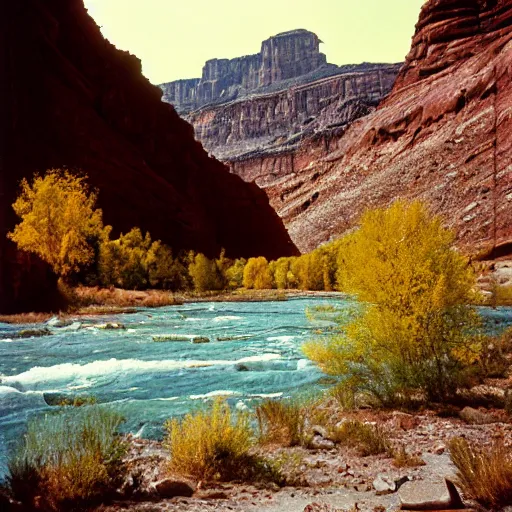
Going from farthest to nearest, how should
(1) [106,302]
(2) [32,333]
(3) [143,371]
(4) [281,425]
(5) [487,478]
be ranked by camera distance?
(1) [106,302], (2) [32,333], (3) [143,371], (4) [281,425], (5) [487,478]

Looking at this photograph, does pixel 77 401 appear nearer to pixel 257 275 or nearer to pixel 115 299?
pixel 115 299

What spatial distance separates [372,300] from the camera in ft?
33.1

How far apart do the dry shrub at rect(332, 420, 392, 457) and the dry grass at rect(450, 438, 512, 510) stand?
170 centimetres

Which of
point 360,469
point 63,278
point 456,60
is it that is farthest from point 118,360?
point 456,60

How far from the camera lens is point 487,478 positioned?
502 centimetres

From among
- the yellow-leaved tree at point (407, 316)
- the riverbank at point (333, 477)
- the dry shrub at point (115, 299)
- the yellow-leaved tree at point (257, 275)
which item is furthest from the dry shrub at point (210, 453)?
the yellow-leaved tree at point (257, 275)

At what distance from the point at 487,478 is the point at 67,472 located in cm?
432

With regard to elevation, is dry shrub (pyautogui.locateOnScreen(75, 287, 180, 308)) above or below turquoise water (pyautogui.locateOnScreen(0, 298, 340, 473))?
above

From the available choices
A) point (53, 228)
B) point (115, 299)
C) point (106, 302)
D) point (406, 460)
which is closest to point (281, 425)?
point (406, 460)

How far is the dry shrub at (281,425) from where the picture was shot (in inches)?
307

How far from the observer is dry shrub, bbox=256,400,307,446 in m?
7.80

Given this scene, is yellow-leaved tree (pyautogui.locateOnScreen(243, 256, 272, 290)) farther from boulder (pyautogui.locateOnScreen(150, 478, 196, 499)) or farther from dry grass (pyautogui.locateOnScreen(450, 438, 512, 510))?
dry grass (pyautogui.locateOnScreen(450, 438, 512, 510))

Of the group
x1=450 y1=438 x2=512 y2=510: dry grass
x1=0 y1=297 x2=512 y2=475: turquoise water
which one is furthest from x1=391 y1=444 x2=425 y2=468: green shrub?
x1=0 y1=297 x2=512 y2=475: turquoise water

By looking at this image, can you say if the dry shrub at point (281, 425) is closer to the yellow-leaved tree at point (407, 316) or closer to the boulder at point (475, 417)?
the yellow-leaved tree at point (407, 316)
